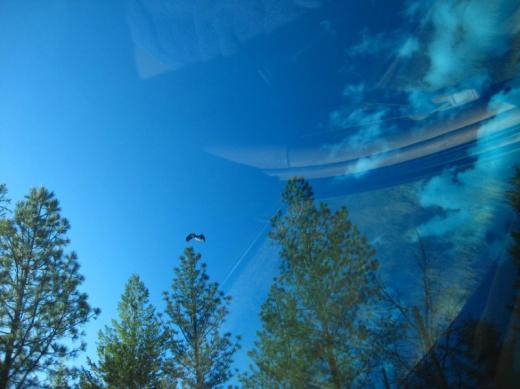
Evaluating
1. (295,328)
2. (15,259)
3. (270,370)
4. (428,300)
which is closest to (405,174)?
(428,300)

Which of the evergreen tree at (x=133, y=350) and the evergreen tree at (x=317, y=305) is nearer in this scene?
the evergreen tree at (x=317, y=305)

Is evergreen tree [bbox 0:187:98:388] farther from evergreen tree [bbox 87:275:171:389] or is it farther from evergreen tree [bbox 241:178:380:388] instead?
evergreen tree [bbox 241:178:380:388]

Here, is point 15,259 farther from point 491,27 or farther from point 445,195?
point 491,27

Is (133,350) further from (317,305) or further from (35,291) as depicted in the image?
(317,305)

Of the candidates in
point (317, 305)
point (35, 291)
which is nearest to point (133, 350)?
point (35, 291)

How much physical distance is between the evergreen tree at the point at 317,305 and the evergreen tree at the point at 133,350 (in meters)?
4.21

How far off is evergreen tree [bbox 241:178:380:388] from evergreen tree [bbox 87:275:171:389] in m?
4.21

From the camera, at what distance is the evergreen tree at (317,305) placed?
4512 mm

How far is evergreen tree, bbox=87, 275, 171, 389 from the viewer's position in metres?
8.61

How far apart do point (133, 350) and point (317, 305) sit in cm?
757

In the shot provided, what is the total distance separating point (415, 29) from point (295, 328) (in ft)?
20.2

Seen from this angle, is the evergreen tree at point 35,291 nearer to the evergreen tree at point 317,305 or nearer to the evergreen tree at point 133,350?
the evergreen tree at point 133,350

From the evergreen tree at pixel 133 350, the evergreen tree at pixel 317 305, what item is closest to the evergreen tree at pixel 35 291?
the evergreen tree at pixel 133 350

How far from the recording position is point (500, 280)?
316cm
